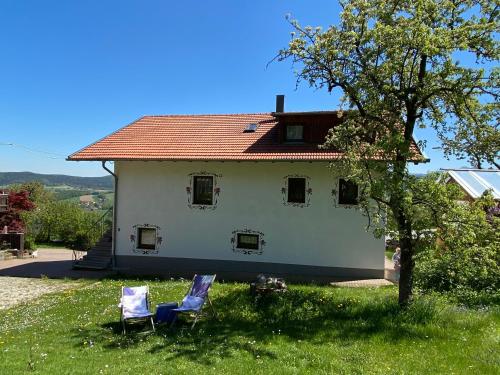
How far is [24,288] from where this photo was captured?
46.6 feet

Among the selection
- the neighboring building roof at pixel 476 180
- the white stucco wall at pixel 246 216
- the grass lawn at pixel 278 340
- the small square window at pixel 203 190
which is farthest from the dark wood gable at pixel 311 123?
the grass lawn at pixel 278 340

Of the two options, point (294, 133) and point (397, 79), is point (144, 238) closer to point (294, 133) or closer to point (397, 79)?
point (294, 133)

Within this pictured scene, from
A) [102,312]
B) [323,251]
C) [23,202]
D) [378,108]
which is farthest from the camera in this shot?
[23,202]

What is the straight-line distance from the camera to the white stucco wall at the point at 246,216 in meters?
14.9

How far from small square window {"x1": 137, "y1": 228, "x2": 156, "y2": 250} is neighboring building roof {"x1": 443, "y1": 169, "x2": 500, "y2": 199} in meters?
11.7

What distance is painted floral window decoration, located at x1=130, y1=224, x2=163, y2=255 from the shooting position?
16531mm

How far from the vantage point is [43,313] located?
10367mm

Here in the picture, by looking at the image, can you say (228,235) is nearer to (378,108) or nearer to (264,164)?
(264,164)

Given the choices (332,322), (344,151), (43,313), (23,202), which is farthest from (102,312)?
(23,202)

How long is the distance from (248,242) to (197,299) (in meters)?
7.05

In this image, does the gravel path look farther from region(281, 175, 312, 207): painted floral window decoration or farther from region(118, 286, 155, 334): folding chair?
region(281, 175, 312, 207): painted floral window decoration

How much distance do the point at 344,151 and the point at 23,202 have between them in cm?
2484

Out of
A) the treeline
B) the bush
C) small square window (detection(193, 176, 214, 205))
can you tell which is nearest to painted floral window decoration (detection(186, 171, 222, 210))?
small square window (detection(193, 176, 214, 205))

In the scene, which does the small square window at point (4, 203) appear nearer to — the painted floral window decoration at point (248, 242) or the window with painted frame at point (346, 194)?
the painted floral window decoration at point (248, 242)
